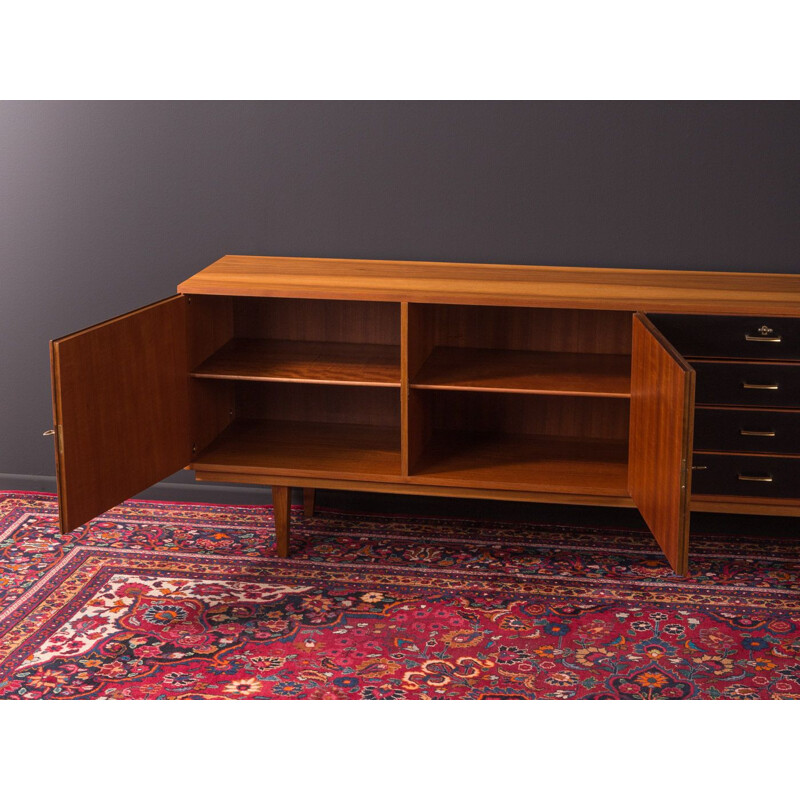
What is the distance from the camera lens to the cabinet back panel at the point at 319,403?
3.72 meters

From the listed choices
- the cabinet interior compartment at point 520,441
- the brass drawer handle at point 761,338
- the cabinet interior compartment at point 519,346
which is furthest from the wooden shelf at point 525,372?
the brass drawer handle at point 761,338

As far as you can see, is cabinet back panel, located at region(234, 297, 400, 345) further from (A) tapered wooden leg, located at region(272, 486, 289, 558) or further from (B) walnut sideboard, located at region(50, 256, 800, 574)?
(A) tapered wooden leg, located at region(272, 486, 289, 558)

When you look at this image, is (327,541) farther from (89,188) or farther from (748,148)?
(748,148)

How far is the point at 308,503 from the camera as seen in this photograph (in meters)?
3.76

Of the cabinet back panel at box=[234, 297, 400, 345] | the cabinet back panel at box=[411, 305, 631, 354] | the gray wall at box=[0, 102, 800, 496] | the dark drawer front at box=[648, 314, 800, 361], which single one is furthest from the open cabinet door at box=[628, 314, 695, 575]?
the cabinet back panel at box=[234, 297, 400, 345]

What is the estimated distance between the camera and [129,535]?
361 cm

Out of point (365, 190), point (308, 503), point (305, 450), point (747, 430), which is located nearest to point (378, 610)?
point (305, 450)

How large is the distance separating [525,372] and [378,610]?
87 centimetres

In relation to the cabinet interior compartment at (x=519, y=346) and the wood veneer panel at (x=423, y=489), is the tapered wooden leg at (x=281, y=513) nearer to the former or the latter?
the wood veneer panel at (x=423, y=489)

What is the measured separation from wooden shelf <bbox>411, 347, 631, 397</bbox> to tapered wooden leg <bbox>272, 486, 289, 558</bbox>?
0.57 m

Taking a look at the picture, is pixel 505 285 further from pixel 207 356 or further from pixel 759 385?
pixel 207 356

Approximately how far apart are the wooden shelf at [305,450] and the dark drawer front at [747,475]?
36.0 inches

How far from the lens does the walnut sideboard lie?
9.33ft

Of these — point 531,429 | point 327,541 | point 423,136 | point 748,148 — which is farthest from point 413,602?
point 748,148
